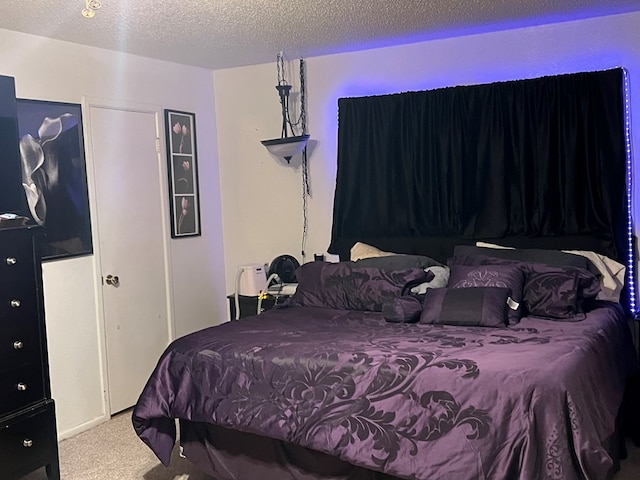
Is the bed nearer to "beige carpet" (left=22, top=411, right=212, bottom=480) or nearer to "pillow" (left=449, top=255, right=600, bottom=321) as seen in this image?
"pillow" (left=449, top=255, right=600, bottom=321)

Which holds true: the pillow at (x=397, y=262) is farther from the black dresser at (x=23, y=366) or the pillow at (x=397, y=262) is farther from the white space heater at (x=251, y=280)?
the black dresser at (x=23, y=366)

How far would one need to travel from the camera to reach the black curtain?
12.4 ft

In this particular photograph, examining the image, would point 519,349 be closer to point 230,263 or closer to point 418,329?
point 418,329

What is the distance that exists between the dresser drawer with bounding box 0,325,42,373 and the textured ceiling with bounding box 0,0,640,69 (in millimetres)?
1590

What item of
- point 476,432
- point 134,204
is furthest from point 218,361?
point 134,204

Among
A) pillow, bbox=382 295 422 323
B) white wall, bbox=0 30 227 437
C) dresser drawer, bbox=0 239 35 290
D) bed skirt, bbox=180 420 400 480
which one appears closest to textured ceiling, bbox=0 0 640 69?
white wall, bbox=0 30 227 437

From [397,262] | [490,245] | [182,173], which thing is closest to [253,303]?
[182,173]

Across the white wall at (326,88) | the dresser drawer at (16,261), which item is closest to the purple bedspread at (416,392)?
the dresser drawer at (16,261)

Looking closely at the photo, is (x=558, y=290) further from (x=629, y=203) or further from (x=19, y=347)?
(x=19, y=347)

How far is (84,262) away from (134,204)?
567 millimetres

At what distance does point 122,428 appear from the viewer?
13.1 feet

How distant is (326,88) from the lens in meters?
4.63

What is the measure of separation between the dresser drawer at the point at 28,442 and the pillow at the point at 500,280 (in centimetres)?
222

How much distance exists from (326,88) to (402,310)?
201cm
